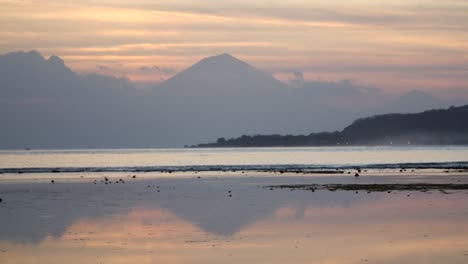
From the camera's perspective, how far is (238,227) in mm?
27375

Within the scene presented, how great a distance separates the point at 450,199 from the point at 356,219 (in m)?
9.47

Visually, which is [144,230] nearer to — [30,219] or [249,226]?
[249,226]

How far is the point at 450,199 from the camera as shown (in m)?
37.8

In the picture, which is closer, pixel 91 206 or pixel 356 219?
pixel 356 219

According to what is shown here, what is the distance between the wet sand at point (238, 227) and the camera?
21.3m

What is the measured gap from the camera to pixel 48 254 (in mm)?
21844

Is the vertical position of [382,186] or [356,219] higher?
[382,186]

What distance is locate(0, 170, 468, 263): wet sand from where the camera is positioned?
840 inches

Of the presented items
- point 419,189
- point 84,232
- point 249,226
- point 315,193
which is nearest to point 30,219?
point 84,232

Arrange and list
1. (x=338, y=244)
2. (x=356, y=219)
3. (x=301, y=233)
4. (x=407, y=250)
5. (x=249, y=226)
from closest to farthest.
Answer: (x=407, y=250), (x=338, y=244), (x=301, y=233), (x=249, y=226), (x=356, y=219)

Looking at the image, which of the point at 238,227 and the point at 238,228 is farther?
the point at 238,227

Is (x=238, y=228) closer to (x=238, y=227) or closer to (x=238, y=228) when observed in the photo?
(x=238, y=228)

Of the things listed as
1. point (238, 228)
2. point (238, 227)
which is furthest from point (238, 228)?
point (238, 227)

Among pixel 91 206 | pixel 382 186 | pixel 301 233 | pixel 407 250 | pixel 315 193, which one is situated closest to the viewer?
pixel 407 250
